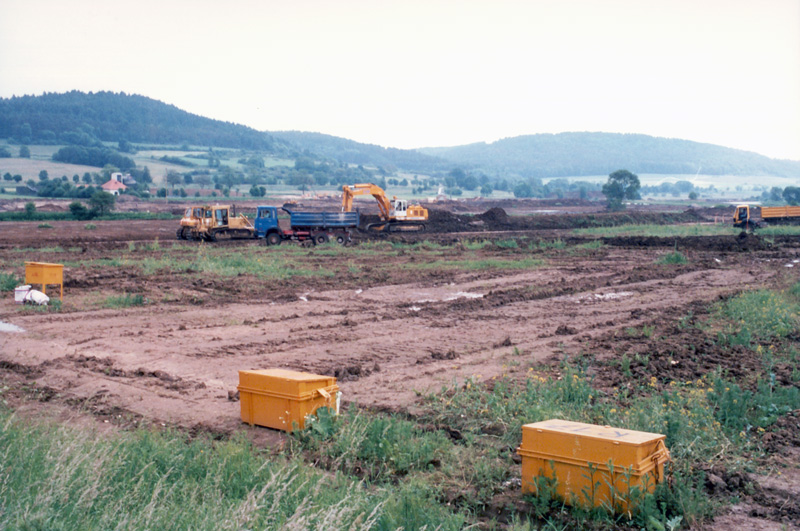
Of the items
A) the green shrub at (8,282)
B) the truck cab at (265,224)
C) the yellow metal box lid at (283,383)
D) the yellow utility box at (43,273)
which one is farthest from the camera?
the truck cab at (265,224)

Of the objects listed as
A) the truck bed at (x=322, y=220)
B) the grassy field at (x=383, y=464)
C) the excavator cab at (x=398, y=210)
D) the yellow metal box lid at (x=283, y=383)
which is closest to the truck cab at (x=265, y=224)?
the truck bed at (x=322, y=220)

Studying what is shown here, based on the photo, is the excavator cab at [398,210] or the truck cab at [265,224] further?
the excavator cab at [398,210]

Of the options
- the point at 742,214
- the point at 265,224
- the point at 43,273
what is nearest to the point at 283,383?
the point at 43,273

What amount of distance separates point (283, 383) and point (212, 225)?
104 ft

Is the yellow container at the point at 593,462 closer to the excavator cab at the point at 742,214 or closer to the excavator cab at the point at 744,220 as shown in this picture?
the excavator cab at the point at 744,220

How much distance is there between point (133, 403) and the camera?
8.42 metres

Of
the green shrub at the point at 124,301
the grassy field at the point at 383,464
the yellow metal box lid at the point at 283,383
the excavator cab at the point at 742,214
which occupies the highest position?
the excavator cab at the point at 742,214

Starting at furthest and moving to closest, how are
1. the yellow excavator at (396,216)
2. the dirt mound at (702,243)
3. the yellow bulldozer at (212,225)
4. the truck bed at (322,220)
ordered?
the yellow excavator at (396,216)
the yellow bulldozer at (212,225)
the truck bed at (322,220)
the dirt mound at (702,243)

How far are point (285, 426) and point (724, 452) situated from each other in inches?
181

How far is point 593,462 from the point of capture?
5.35 m

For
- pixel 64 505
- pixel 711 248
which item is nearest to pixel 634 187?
pixel 711 248

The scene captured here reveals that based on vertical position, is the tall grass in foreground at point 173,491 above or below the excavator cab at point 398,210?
below

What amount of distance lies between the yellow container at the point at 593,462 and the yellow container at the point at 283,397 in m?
2.52

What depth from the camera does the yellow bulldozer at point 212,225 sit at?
37.1 metres
